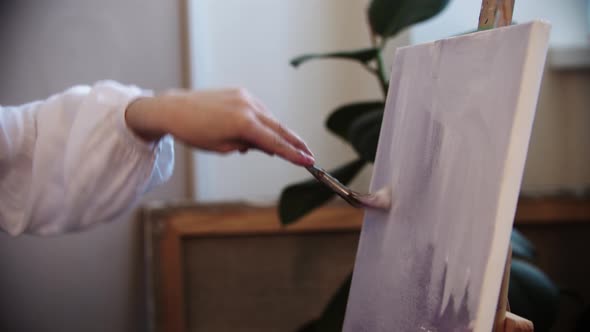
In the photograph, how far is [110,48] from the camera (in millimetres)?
1004

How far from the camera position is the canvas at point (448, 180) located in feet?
1.11

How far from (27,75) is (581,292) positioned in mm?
1110

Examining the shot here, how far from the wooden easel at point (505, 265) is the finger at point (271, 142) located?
162 millimetres

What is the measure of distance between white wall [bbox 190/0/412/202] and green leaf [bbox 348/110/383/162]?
39 cm

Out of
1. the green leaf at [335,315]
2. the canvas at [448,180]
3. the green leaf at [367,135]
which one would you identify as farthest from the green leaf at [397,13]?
the green leaf at [335,315]

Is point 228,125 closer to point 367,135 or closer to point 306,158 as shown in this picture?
point 306,158

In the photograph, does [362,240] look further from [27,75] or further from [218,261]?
Answer: [27,75]

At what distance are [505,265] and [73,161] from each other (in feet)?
1.28

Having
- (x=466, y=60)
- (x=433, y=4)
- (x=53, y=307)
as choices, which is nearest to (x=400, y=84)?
(x=466, y=60)

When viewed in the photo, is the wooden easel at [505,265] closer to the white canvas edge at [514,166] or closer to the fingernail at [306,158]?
the white canvas edge at [514,166]

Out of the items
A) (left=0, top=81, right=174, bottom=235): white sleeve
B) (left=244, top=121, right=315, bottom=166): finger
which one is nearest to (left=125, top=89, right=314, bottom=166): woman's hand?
(left=244, top=121, right=315, bottom=166): finger

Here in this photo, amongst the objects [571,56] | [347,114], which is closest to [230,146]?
[347,114]

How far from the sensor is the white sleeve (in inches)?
19.7

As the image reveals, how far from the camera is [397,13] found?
0.72 metres
